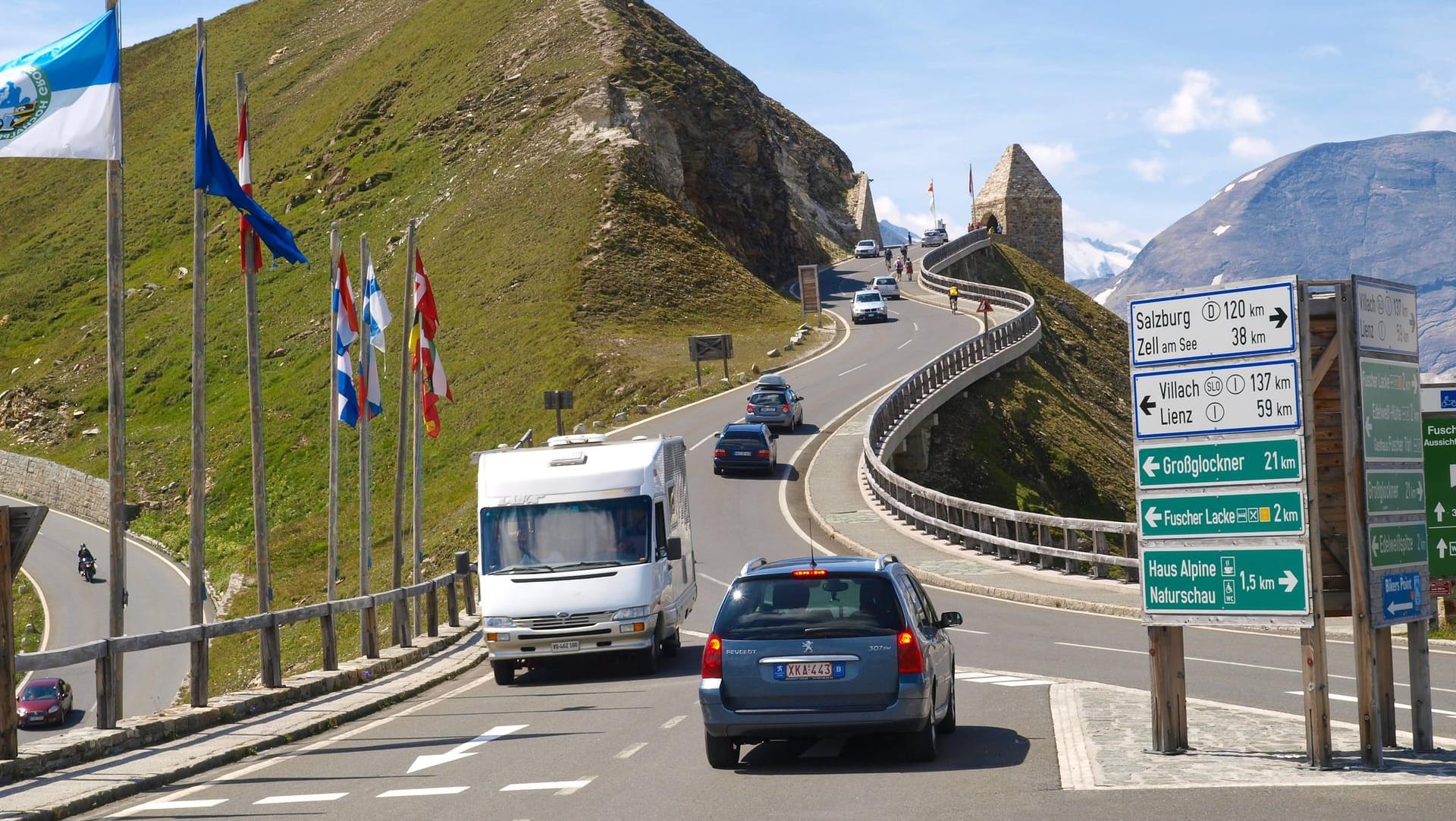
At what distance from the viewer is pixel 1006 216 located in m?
129

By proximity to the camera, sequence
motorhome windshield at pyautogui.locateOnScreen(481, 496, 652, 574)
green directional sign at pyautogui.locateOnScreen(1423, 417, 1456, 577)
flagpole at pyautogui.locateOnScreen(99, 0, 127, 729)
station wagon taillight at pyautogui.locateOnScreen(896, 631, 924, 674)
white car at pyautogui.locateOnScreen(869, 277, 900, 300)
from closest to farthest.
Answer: station wagon taillight at pyautogui.locateOnScreen(896, 631, 924, 674) < flagpole at pyautogui.locateOnScreen(99, 0, 127, 729) < green directional sign at pyautogui.locateOnScreen(1423, 417, 1456, 577) < motorhome windshield at pyautogui.locateOnScreen(481, 496, 652, 574) < white car at pyautogui.locateOnScreen(869, 277, 900, 300)

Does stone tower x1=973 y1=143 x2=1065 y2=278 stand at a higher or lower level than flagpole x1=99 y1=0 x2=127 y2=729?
higher

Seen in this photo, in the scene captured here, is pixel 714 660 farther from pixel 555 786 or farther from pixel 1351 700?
pixel 1351 700

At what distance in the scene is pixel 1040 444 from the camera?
63.7 meters

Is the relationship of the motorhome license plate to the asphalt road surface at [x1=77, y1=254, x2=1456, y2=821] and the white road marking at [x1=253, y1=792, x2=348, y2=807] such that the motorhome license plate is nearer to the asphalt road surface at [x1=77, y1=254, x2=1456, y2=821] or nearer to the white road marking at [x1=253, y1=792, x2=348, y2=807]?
the asphalt road surface at [x1=77, y1=254, x2=1456, y2=821]

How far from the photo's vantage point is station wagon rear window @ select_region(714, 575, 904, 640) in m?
11.5

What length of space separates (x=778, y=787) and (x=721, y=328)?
231ft

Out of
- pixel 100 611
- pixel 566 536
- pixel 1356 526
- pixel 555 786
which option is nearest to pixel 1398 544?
pixel 1356 526

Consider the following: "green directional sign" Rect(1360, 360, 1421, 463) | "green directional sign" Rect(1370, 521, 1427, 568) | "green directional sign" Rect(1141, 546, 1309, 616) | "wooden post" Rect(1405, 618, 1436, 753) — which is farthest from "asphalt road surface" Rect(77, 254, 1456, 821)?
"green directional sign" Rect(1360, 360, 1421, 463)

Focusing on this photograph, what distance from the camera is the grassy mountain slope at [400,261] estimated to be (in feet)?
218

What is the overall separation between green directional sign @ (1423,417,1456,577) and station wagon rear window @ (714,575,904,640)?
8767 mm

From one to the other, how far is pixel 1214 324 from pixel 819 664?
3.87m

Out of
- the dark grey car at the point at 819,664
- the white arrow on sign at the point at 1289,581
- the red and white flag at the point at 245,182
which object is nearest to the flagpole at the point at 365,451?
the red and white flag at the point at 245,182

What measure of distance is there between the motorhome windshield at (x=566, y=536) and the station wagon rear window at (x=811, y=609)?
Answer: 8.01 m
